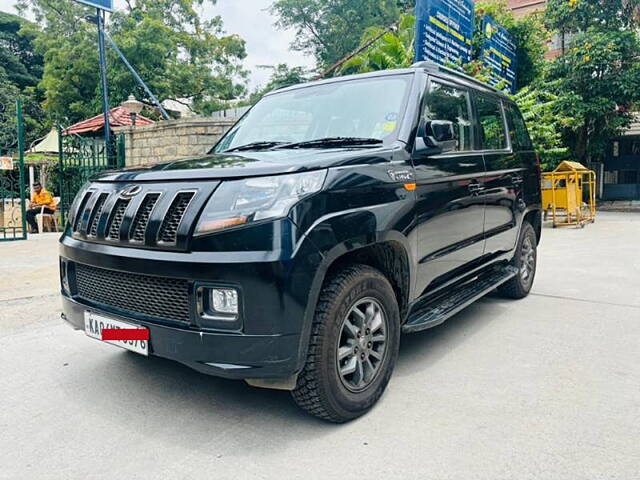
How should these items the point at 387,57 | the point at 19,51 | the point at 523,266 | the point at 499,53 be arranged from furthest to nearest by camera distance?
1. the point at 19,51
2. the point at 499,53
3. the point at 387,57
4. the point at 523,266

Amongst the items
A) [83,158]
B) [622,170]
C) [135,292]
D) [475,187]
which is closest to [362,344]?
[135,292]

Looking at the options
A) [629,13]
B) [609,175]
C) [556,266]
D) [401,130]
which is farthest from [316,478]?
[609,175]

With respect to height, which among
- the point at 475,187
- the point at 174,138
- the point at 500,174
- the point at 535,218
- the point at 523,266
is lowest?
the point at 523,266

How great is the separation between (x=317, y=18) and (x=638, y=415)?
113 feet

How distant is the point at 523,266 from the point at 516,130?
53.8 inches

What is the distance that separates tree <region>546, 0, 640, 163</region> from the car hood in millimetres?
15360

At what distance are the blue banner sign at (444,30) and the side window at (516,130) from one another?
16.7 ft

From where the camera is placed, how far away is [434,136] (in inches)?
126

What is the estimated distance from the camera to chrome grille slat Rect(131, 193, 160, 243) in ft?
8.34

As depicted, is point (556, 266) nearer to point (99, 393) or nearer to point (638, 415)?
point (638, 415)

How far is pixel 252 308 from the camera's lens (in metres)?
2.27

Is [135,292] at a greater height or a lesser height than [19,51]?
lesser

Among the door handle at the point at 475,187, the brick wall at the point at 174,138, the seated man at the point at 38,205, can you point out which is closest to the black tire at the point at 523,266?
the door handle at the point at 475,187

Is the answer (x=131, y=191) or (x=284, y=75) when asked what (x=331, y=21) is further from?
(x=131, y=191)
